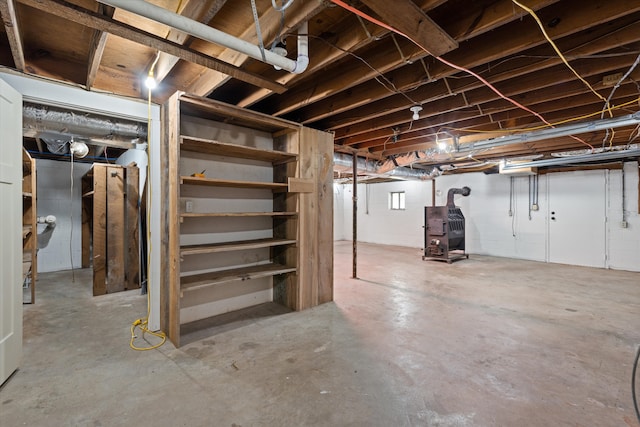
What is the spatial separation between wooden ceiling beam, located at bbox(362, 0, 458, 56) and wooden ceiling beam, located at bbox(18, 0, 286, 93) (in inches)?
42.0

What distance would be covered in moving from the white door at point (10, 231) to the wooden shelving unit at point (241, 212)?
91 centimetres

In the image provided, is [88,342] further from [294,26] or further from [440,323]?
[440,323]

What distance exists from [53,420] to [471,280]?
4.89m

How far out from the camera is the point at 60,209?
525cm

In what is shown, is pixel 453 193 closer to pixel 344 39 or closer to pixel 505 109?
pixel 505 109

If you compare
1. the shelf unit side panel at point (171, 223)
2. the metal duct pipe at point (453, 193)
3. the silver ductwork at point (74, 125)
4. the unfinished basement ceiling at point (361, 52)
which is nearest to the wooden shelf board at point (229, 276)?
the shelf unit side panel at point (171, 223)

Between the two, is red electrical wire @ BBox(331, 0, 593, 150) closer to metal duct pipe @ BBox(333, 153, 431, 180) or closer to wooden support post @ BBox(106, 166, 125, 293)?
metal duct pipe @ BBox(333, 153, 431, 180)

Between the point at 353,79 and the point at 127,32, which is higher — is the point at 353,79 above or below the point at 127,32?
above

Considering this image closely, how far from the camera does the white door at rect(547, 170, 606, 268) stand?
555 centimetres

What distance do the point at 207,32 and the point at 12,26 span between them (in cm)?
109

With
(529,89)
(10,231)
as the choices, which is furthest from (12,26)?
(529,89)

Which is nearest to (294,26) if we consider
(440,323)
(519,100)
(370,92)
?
(370,92)

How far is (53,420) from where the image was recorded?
1.52 m

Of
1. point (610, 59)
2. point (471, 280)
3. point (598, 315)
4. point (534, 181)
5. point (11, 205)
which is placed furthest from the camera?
point (534, 181)
